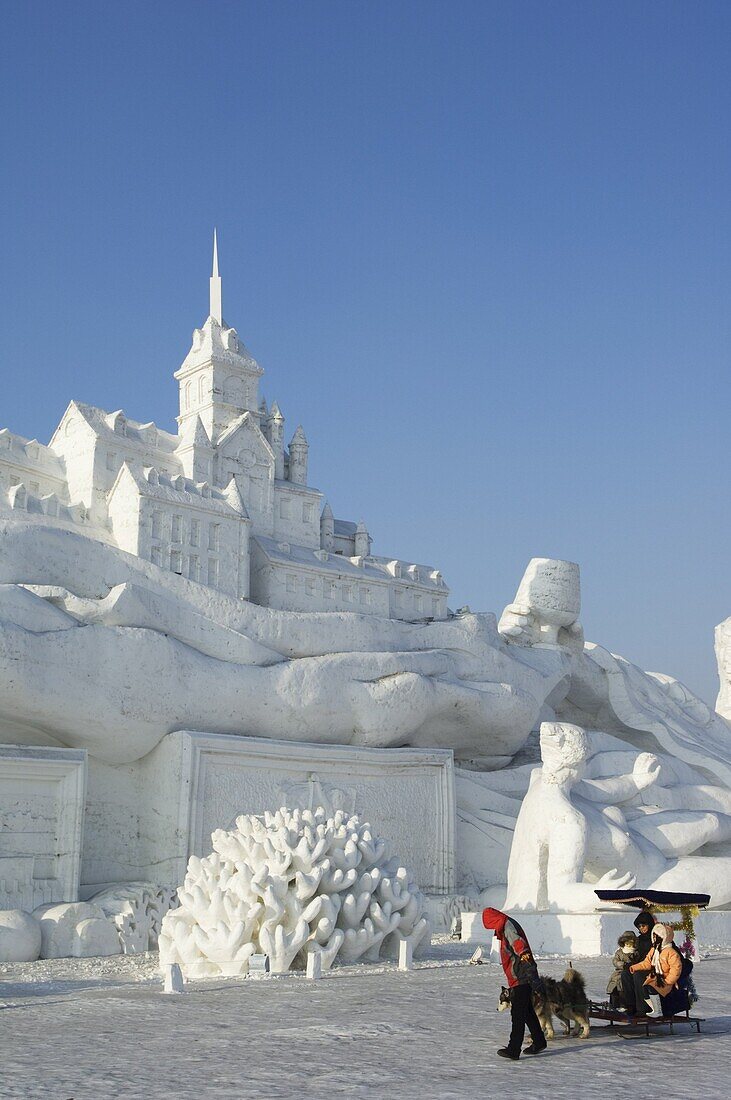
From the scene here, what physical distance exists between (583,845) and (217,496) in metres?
6.44

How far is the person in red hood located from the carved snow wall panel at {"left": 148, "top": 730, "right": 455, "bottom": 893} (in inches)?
266

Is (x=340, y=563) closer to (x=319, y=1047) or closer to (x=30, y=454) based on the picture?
(x=30, y=454)

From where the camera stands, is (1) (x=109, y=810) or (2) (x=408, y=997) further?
(1) (x=109, y=810)

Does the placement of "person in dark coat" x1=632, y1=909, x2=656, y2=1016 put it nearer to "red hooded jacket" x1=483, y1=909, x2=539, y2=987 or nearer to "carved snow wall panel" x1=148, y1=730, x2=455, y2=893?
"red hooded jacket" x1=483, y1=909, x2=539, y2=987

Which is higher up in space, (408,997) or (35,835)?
(35,835)

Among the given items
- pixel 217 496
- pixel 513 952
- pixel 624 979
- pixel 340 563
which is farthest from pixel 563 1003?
pixel 340 563

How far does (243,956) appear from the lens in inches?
316

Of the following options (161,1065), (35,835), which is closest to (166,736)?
(35,835)

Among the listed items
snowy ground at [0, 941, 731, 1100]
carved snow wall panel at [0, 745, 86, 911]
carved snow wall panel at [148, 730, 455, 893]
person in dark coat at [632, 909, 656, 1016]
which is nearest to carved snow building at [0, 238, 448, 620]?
carved snow wall panel at [148, 730, 455, 893]

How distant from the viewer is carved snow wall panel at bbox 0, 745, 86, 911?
10.8 m

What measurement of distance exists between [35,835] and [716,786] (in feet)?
29.1

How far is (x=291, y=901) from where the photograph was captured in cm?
821

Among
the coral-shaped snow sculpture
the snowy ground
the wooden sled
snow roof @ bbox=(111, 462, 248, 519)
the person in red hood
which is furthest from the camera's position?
snow roof @ bbox=(111, 462, 248, 519)

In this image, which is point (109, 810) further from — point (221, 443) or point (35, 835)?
point (221, 443)
